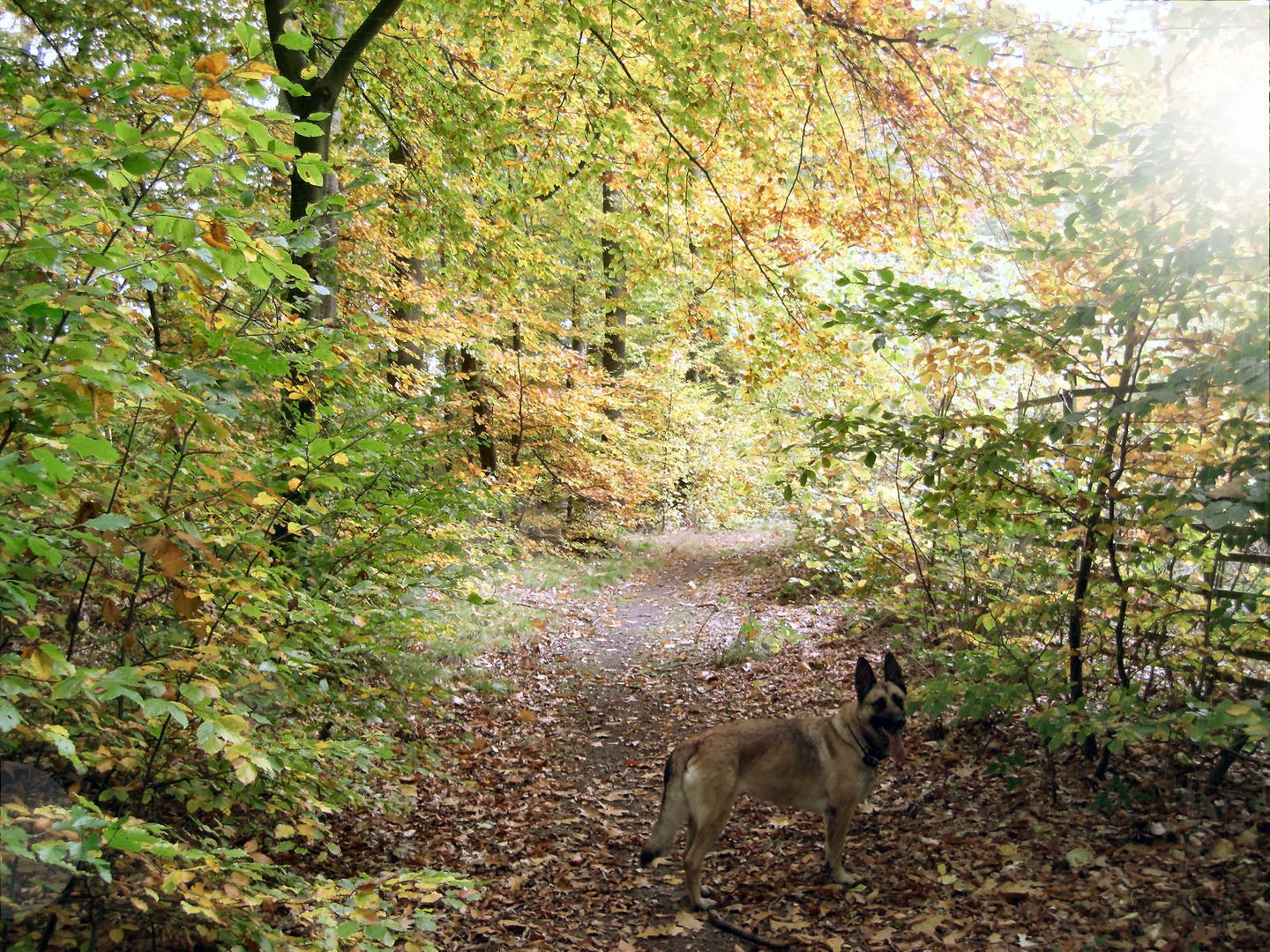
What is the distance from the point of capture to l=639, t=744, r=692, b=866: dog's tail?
5133mm

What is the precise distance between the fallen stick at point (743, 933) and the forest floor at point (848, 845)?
0.03 m

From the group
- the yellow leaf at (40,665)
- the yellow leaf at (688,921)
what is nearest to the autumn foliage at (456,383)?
the yellow leaf at (40,665)

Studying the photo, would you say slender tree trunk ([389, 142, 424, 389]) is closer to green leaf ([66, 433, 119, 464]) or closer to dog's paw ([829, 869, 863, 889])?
dog's paw ([829, 869, 863, 889])

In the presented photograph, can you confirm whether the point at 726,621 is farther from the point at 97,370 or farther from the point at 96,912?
the point at 97,370

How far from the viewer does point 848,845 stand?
598cm

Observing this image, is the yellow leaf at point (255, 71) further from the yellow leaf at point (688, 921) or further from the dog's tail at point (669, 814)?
the yellow leaf at point (688, 921)

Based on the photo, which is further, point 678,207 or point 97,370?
point 678,207

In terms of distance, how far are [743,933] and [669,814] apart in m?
0.82

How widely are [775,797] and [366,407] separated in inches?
231

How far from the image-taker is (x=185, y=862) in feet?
11.7

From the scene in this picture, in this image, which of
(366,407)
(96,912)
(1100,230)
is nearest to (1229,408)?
(1100,230)

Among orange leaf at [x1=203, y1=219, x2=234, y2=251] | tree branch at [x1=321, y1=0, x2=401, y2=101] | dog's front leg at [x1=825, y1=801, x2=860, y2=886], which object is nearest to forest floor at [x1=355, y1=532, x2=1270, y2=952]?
dog's front leg at [x1=825, y1=801, x2=860, y2=886]

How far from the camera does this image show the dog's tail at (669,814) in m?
5.13

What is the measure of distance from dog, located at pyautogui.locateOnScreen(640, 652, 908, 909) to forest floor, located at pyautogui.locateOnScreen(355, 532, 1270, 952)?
0.47 m
